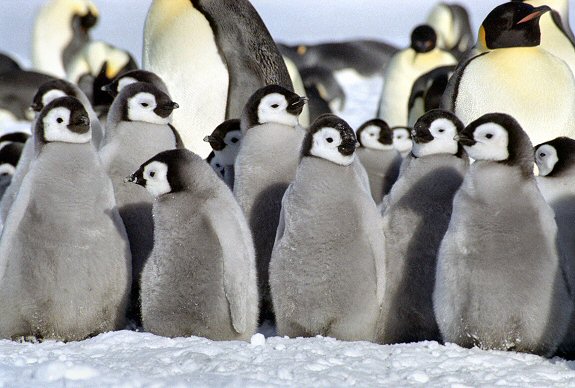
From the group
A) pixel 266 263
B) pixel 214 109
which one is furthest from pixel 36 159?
pixel 214 109

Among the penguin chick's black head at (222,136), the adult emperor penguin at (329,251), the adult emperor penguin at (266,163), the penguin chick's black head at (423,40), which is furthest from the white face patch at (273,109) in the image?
the penguin chick's black head at (423,40)

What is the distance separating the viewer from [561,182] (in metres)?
4.55

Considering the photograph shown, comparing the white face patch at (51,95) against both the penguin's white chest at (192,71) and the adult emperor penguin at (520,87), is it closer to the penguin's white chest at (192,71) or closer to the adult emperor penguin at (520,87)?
the penguin's white chest at (192,71)

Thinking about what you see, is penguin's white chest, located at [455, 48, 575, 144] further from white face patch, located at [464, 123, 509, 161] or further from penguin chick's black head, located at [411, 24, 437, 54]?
penguin chick's black head, located at [411, 24, 437, 54]

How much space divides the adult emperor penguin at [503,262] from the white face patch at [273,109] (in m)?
1.24

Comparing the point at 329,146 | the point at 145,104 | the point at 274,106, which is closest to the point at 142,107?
the point at 145,104

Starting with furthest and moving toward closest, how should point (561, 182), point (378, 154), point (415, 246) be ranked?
point (378, 154) < point (561, 182) < point (415, 246)

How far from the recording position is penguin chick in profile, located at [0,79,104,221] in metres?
5.57

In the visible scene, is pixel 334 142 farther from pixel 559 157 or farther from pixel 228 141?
pixel 228 141

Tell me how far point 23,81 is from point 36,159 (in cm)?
926

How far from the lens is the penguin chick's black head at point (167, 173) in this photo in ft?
14.0

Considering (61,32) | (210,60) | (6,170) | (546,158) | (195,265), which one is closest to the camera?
(195,265)

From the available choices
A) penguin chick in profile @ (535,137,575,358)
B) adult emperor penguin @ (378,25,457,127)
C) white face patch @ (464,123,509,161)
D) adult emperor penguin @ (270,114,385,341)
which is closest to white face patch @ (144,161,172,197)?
adult emperor penguin @ (270,114,385,341)

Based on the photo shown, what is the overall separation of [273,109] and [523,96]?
1.81 metres
